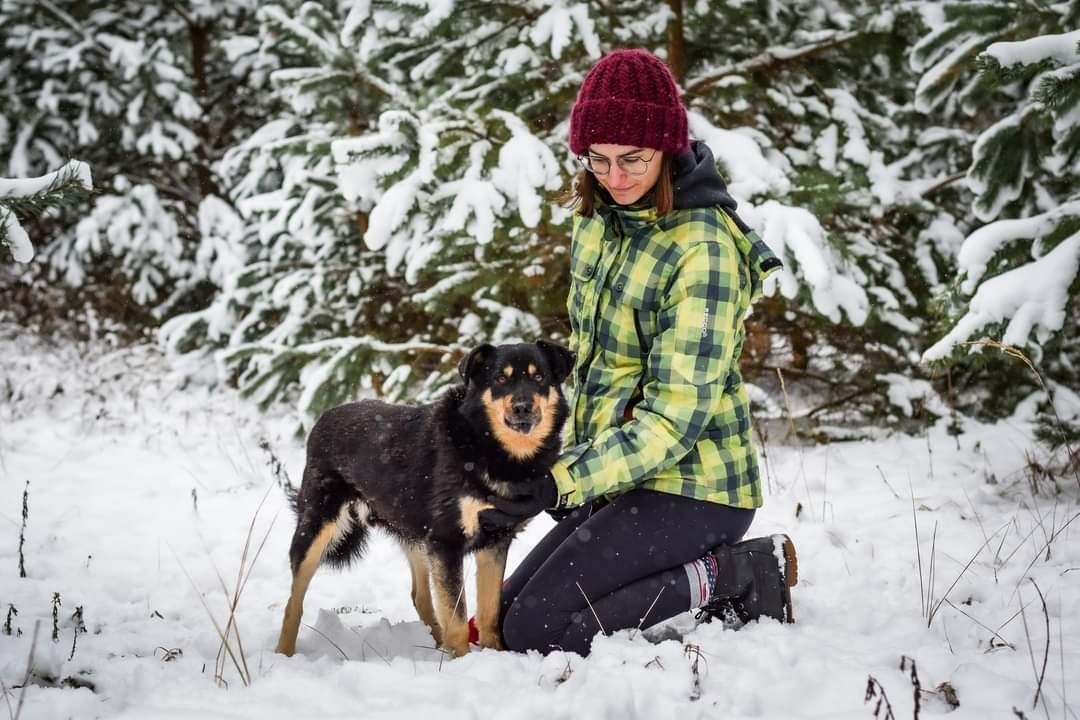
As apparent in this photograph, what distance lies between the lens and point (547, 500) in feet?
9.24

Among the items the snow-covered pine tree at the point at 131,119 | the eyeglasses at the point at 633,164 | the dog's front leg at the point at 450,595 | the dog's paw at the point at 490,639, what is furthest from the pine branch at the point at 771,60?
the snow-covered pine tree at the point at 131,119

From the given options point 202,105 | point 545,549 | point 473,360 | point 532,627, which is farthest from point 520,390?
point 202,105

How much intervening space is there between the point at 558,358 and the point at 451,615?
122cm

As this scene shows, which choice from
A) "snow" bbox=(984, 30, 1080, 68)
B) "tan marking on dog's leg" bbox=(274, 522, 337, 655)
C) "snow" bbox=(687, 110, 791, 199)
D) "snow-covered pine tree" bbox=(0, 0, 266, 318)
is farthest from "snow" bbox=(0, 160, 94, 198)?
"snow-covered pine tree" bbox=(0, 0, 266, 318)

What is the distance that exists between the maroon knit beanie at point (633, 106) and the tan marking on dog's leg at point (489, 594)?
5.96 ft

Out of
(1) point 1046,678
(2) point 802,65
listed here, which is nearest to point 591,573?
(1) point 1046,678

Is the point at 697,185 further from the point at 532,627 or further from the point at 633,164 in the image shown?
the point at 532,627

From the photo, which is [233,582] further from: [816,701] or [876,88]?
[876,88]

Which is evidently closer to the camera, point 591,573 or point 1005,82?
point 591,573

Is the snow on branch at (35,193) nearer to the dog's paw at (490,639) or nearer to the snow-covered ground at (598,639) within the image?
the snow-covered ground at (598,639)

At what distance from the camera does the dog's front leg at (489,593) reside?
10.2 feet

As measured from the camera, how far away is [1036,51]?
359 centimetres

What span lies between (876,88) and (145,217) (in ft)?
32.6

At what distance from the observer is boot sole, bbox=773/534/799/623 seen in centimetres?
302
